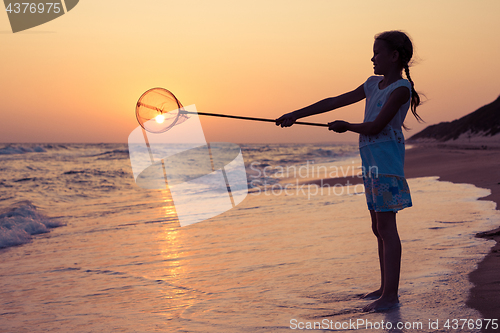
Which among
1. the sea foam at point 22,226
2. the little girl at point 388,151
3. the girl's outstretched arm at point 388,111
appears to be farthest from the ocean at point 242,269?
the girl's outstretched arm at point 388,111

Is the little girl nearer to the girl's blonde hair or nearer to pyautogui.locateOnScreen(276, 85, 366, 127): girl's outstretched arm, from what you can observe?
the girl's blonde hair

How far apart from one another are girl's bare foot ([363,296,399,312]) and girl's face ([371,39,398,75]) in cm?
133

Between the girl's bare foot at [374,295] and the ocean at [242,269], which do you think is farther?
the girl's bare foot at [374,295]

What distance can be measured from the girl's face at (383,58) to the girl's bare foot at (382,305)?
1329 mm

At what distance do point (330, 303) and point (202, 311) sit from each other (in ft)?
2.71

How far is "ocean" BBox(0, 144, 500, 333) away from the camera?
2.50m

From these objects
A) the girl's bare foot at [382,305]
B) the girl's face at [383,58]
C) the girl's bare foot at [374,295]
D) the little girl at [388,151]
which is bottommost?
the girl's bare foot at [374,295]

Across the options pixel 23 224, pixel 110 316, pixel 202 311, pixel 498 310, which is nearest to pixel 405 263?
pixel 498 310

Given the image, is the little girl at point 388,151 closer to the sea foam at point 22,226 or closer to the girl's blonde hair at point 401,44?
the girl's blonde hair at point 401,44

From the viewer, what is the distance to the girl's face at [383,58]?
8.05ft

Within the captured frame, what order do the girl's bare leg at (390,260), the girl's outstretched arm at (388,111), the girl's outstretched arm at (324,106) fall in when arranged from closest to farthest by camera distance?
the girl's outstretched arm at (388,111), the girl's bare leg at (390,260), the girl's outstretched arm at (324,106)

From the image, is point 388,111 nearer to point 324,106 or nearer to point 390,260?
point 324,106

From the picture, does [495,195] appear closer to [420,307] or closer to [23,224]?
[420,307]

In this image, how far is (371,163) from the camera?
2508mm
